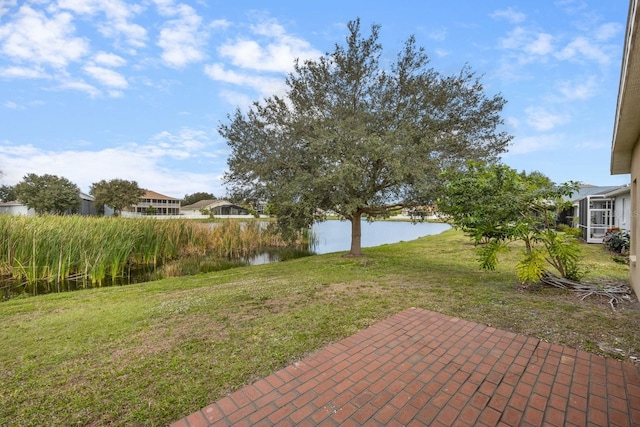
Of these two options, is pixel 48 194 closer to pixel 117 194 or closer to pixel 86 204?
pixel 86 204

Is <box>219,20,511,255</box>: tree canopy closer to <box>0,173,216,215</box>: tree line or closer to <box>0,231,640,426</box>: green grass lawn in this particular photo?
<box>0,231,640,426</box>: green grass lawn

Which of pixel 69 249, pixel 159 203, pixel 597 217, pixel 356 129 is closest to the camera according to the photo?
pixel 356 129

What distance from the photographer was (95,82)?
11.6 meters

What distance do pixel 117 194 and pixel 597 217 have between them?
4923 cm

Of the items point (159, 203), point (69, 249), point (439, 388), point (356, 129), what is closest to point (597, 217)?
point (356, 129)

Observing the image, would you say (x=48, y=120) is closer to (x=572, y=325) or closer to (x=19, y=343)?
(x=19, y=343)

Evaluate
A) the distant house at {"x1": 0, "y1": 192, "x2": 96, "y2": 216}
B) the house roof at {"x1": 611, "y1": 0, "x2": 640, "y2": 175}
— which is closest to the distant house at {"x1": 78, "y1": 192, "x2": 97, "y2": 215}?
the distant house at {"x1": 0, "y1": 192, "x2": 96, "y2": 216}

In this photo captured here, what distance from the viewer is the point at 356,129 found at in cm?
805

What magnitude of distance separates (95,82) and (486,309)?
48.5ft

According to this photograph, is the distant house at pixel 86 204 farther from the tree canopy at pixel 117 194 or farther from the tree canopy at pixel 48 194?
the tree canopy at pixel 48 194

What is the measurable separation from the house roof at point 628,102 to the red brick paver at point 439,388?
2.63m

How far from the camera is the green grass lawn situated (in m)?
2.23

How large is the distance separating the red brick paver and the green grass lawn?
0.82ft

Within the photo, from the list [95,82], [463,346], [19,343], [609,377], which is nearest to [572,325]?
[609,377]
